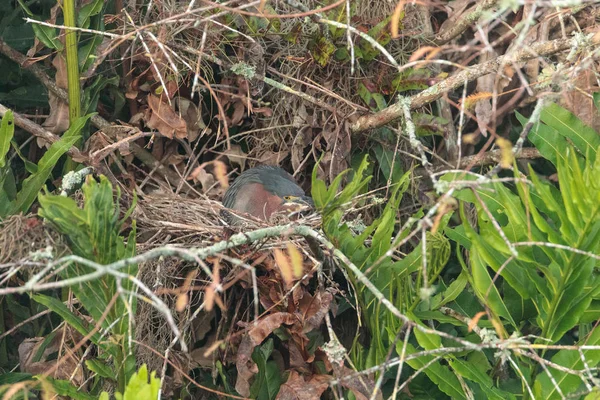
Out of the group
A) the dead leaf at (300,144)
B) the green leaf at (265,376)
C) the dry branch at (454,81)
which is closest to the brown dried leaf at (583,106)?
the dry branch at (454,81)

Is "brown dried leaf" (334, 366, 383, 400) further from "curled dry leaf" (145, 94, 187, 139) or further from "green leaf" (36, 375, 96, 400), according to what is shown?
"curled dry leaf" (145, 94, 187, 139)

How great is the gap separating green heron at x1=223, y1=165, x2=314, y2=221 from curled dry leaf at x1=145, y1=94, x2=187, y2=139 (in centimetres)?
40

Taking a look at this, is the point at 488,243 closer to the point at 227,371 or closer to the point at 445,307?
the point at 445,307

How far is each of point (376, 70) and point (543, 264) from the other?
1657mm

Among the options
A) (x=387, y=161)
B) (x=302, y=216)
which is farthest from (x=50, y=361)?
(x=387, y=161)

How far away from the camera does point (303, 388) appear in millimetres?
3393

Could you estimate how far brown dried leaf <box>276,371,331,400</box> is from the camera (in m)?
3.36

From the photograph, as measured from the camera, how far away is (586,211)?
2.84 m

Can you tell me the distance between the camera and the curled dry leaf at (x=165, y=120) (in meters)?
4.33

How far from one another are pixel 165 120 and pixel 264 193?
0.61 metres

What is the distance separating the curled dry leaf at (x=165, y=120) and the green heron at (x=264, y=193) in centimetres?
40

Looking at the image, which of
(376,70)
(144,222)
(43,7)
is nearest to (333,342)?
(144,222)

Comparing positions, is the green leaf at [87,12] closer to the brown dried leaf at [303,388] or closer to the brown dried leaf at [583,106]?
the brown dried leaf at [303,388]

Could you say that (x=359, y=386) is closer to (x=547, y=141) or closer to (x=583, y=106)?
(x=547, y=141)
